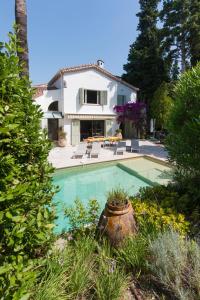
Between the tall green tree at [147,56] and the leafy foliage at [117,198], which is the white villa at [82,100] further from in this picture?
the leafy foliage at [117,198]

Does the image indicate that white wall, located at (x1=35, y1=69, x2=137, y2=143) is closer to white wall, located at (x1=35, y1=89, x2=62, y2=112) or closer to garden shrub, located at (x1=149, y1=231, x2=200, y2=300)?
white wall, located at (x1=35, y1=89, x2=62, y2=112)

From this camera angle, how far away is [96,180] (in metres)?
18.1

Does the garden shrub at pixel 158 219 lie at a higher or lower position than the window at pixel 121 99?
lower

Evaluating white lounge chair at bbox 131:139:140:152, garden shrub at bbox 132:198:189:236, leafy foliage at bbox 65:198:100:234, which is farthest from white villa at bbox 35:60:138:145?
garden shrub at bbox 132:198:189:236

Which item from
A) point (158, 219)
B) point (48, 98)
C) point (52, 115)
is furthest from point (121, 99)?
point (158, 219)

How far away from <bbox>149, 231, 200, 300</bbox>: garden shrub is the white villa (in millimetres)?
27617

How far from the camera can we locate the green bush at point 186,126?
754 centimetres

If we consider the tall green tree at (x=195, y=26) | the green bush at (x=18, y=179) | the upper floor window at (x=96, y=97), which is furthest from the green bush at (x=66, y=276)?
the tall green tree at (x=195, y=26)

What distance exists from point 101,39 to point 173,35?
12797 mm

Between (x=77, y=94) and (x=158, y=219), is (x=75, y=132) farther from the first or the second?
(x=158, y=219)

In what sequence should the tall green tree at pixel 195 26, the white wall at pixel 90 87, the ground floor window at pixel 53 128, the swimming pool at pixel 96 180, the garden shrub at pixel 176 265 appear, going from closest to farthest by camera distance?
the garden shrub at pixel 176 265 → the swimming pool at pixel 96 180 → the white wall at pixel 90 87 → the tall green tree at pixel 195 26 → the ground floor window at pixel 53 128

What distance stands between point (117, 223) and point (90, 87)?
32105 millimetres

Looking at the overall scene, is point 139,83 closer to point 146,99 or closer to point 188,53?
point 146,99

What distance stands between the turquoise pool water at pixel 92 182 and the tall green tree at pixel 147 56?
2794 centimetres
